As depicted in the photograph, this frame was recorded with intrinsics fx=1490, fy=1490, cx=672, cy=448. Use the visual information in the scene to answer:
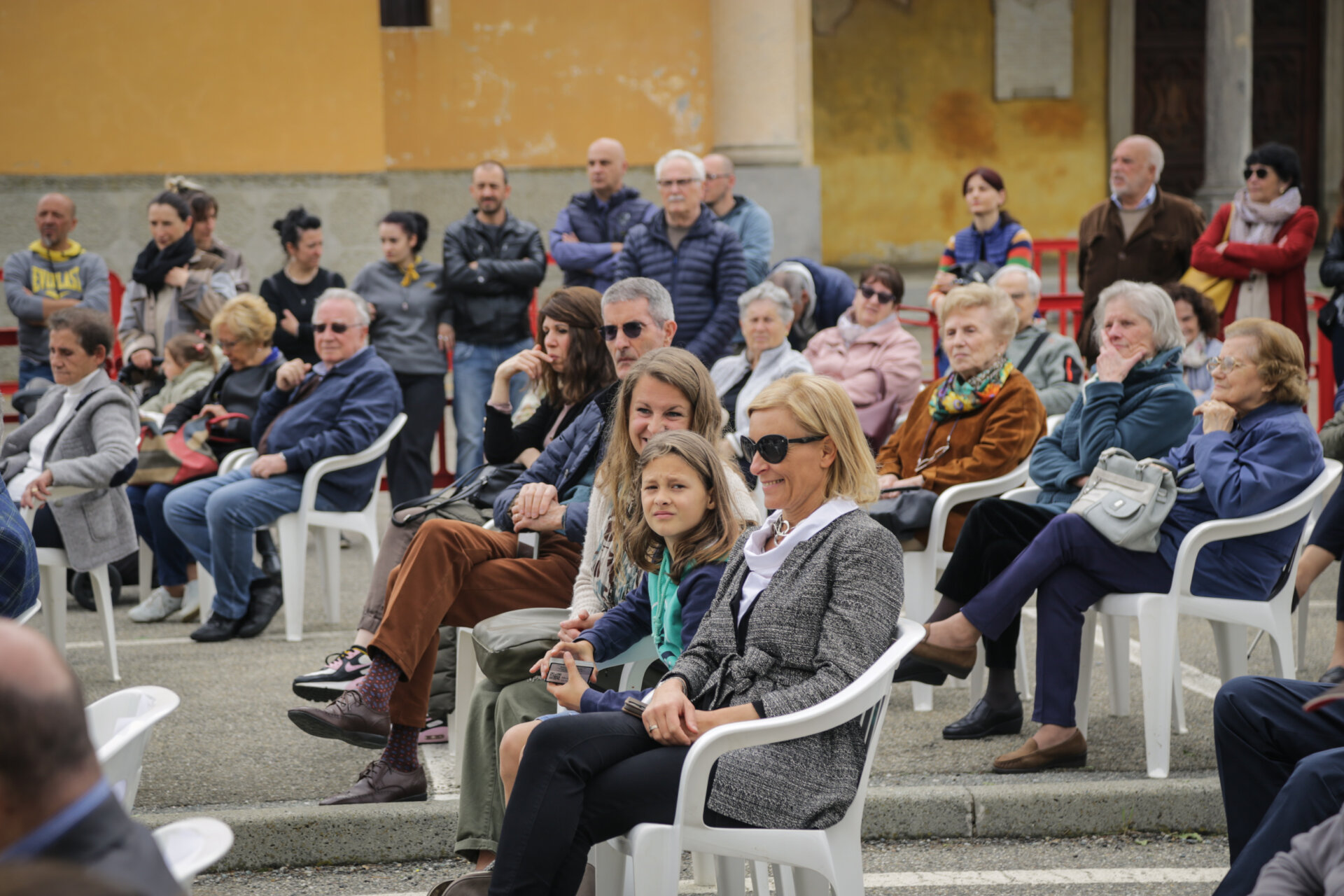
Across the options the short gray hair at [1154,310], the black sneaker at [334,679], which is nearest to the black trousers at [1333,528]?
the short gray hair at [1154,310]

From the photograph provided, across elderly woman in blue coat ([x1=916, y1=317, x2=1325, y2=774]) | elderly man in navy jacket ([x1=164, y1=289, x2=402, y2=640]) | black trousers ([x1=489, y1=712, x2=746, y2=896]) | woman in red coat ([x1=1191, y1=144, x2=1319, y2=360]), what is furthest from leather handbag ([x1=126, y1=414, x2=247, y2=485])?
woman in red coat ([x1=1191, y1=144, x2=1319, y2=360])

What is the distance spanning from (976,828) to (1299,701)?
1136mm

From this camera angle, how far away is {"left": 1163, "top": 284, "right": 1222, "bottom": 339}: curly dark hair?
6082 mm

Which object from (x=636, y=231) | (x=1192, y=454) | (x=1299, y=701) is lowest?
(x=1299, y=701)

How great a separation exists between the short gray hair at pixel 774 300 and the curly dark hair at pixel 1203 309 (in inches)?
62.4

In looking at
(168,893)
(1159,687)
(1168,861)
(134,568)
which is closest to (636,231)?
(134,568)

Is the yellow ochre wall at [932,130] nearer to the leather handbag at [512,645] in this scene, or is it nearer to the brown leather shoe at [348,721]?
the brown leather shoe at [348,721]

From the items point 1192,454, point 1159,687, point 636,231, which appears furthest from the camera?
point 636,231

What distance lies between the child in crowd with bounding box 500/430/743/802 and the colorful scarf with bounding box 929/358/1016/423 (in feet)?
6.38

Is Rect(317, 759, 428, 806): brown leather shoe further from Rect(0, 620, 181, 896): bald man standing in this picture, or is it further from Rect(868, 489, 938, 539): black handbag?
Rect(0, 620, 181, 896): bald man standing

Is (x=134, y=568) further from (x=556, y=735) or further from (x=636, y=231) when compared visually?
(x=556, y=735)

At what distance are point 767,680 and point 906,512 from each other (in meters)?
2.12

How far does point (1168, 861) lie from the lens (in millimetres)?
3883

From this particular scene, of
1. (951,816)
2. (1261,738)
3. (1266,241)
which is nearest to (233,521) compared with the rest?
(951,816)
